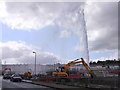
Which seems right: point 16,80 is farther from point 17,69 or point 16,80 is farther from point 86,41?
point 17,69

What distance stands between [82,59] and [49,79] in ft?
23.6

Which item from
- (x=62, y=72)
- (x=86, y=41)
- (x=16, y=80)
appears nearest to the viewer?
(x=86, y=41)

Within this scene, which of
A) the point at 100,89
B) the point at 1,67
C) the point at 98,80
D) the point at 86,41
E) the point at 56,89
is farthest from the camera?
the point at 1,67

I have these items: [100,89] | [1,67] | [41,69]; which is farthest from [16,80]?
[1,67]

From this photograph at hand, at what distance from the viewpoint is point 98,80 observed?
23469mm

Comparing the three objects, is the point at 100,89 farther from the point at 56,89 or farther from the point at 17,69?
the point at 17,69

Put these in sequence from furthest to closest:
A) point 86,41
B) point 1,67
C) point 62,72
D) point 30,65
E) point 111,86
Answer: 1. point 1,67
2. point 30,65
3. point 62,72
4. point 86,41
5. point 111,86

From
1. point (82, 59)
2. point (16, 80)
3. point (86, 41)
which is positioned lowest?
point (16, 80)

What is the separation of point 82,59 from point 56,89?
16.2 m

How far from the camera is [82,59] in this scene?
40656 millimetres

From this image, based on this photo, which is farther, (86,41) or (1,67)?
(1,67)

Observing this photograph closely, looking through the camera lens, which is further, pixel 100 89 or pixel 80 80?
pixel 80 80

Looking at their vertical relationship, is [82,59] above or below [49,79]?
above

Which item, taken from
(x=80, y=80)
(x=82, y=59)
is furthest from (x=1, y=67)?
(x=80, y=80)
